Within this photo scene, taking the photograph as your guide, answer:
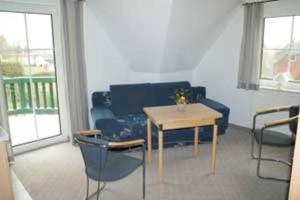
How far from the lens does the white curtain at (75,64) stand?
344 cm

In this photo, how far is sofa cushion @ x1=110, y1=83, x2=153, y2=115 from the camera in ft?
12.7

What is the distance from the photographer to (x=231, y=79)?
173 inches

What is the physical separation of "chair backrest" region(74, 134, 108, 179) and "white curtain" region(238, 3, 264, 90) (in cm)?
287

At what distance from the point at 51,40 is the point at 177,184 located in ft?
8.43

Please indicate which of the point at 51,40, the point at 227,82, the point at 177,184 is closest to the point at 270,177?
the point at 177,184

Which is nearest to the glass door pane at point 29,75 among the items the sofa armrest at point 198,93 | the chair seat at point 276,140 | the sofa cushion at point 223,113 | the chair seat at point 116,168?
the chair seat at point 116,168

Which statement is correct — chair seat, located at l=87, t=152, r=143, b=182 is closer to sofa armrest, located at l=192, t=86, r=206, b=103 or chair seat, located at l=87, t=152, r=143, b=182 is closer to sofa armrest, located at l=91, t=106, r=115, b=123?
sofa armrest, located at l=91, t=106, r=115, b=123

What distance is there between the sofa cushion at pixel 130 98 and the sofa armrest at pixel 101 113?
18 cm

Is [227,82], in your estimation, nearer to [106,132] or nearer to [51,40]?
[106,132]

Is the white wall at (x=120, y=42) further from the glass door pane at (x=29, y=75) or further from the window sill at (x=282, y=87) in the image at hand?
the window sill at (x=282, y=87)

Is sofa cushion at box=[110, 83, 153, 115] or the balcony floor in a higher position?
sofa cushion at box=[110, 83, 153, 115]

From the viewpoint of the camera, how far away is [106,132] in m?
3.28

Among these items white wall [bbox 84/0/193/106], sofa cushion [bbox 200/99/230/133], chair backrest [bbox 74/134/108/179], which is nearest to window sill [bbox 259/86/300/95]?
sofa cushion [bbox 200/99/230/133]

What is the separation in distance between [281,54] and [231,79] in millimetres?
864
